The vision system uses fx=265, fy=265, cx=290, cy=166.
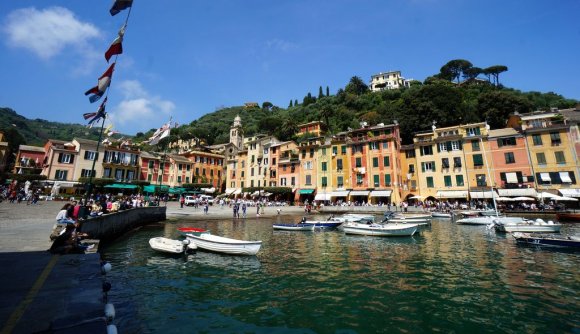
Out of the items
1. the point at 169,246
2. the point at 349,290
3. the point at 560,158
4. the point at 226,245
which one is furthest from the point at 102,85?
the point at 560,158

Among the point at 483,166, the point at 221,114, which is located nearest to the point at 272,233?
the point at 483,166

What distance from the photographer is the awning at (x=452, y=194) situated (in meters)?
44.9

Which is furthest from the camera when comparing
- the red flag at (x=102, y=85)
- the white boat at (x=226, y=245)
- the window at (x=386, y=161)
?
the window at (x=386, y=161)

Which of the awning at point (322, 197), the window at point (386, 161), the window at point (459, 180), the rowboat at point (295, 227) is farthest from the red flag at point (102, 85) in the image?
the window at point (459, 180)

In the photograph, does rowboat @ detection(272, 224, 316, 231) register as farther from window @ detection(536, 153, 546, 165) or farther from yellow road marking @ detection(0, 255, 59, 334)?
window @ detection(536, 153, 546, 165)

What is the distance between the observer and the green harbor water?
7.95 meters

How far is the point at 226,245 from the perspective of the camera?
1666 centimetres

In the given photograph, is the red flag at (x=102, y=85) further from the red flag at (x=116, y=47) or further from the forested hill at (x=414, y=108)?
the forested hill at (x=414, y=108)

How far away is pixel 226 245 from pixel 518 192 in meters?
46.0

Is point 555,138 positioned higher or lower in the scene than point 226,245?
higher

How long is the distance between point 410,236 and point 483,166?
30.3 meters

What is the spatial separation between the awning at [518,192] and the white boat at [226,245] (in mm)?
43673

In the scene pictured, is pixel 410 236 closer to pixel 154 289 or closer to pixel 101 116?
pixel 154 289

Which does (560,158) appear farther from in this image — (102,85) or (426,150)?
(102,85)
